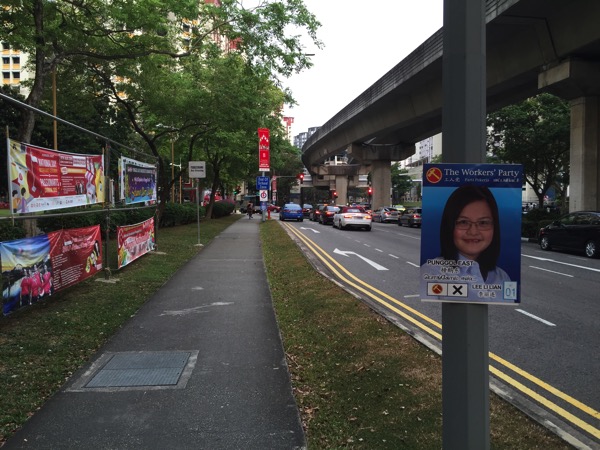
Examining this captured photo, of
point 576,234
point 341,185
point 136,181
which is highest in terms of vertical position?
point 341,185

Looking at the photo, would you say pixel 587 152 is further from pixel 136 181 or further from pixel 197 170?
pixel 136 181

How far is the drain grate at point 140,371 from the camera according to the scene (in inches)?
197

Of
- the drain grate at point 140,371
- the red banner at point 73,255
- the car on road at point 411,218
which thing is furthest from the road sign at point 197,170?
the car on road at point 411,218

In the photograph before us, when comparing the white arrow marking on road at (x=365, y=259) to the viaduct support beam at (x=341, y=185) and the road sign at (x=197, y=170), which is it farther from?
Result: the viaduct support beam at (x=341, y=185)

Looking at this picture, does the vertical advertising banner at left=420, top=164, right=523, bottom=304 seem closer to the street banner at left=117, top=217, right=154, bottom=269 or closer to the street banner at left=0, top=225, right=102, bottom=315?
the street banner at left=0, top=225, right=102, bottom=315

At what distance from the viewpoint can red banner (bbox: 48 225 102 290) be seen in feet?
25.8

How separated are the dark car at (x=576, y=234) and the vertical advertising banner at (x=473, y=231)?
16.3m

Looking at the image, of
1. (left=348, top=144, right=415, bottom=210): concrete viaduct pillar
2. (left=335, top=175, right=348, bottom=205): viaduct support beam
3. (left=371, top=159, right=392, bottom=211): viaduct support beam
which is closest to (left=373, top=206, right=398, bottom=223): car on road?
(left=371, top=159, right=392, bottom=211): viaduct support beam

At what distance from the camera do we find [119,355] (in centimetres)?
594

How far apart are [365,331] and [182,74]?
18983 mm

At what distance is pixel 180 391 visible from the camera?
4.83m

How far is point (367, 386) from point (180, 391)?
181 centimetres

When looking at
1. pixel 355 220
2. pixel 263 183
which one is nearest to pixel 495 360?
pixel 355 220

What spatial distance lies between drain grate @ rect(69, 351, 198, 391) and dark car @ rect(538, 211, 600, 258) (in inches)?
603
